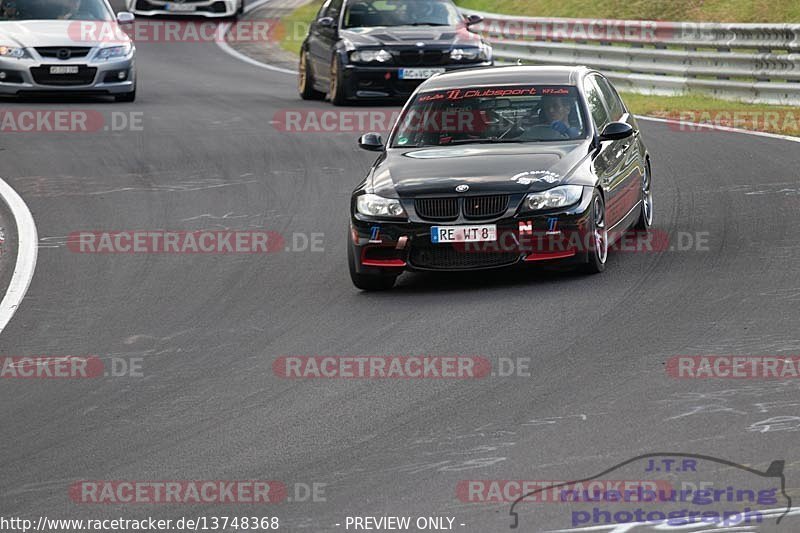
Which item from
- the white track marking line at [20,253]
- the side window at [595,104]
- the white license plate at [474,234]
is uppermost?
the side window at [595,104]

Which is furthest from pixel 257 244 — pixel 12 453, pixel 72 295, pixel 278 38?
pixel 278 38

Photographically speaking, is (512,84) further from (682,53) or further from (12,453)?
(682,53)

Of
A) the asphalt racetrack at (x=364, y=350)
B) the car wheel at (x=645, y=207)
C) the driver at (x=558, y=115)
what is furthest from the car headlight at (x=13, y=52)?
the driver at (x=558, y=115)

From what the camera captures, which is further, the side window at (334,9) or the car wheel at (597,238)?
the side window at (334,9)

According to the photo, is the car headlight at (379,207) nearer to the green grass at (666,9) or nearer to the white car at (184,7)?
the green grass at (666,9)

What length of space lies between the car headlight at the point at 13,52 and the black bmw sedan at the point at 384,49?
4.13 metres

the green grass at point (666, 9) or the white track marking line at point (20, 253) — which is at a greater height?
the white track marking line at point (20, 253)

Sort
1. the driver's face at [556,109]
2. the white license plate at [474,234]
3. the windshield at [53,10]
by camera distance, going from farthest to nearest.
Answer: the windshield at [53,10]
the driver's face at [556,109]
the white license plate at [474,234]

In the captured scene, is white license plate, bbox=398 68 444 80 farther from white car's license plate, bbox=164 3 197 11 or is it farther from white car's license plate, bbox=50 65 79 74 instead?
white car's license plate, bbox=164 3 197 11

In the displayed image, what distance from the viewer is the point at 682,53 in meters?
23.2


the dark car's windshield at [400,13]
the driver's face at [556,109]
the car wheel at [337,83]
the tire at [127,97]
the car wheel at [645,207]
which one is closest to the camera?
the driver's face at [556,109]

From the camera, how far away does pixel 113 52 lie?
74.8ft

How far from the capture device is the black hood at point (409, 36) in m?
22.8

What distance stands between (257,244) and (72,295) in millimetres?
2086
